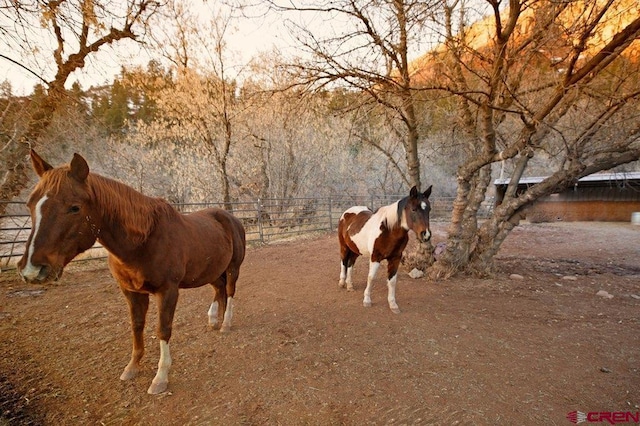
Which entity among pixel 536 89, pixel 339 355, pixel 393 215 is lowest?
pixel 339 355

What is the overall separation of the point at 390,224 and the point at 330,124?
1209 cm

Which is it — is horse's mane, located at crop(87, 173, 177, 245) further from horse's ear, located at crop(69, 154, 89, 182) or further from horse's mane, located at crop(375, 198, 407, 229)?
horse's mane, located at crop(375, 198, 407, 229)

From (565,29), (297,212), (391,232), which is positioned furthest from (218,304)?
(297,212)

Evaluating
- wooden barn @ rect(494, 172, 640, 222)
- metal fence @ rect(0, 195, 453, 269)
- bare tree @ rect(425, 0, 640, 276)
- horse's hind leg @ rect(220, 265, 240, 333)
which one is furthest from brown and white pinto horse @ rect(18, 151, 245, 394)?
wooden barn @ rect(494, 172, 640, 222)

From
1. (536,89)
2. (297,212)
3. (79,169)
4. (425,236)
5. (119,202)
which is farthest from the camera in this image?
(297,212)

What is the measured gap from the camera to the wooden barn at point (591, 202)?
46.7ft

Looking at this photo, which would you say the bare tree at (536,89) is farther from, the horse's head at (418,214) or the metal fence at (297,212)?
the metal fence at (297,212)

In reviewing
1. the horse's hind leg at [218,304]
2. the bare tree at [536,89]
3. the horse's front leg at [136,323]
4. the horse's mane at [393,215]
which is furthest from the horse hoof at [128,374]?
the bare tree at [536,89]

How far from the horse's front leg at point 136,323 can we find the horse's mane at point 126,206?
67 centimetres

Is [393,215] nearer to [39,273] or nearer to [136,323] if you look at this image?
[136,323]

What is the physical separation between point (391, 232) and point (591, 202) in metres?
16.9

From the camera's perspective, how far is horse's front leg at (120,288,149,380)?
8.39 feet

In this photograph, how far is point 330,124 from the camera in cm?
1537

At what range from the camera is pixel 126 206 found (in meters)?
2.18
